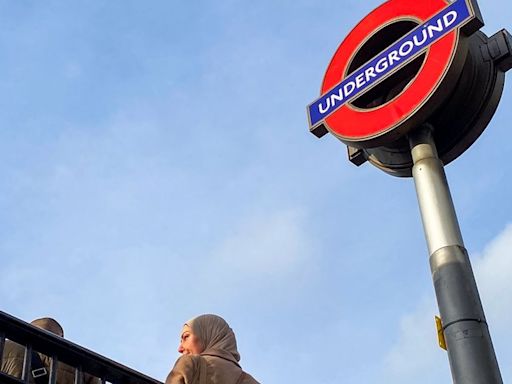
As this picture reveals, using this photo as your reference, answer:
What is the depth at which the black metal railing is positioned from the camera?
477 cm

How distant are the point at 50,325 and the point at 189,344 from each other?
6.77 ft

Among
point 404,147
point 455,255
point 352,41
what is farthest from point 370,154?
point 455,255

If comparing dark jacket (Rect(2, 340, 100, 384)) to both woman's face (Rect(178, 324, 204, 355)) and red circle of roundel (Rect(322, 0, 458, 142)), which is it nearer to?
woman's face (Rect(178, 324, 204, 355))

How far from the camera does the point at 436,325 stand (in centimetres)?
529

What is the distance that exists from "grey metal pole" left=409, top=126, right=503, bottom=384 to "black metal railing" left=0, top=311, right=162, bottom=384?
2.18 m

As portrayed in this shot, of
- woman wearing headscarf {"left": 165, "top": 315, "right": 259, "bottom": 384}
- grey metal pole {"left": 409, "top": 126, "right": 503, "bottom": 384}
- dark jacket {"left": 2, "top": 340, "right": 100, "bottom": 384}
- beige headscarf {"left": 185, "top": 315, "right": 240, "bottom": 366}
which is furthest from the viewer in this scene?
dark jacket {"left": 2, "top": 340, "right": 100, "bottom": 384}

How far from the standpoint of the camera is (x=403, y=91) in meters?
6.46

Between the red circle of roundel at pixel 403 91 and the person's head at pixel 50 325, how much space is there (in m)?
2.95

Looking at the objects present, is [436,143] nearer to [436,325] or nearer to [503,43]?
[503,43]

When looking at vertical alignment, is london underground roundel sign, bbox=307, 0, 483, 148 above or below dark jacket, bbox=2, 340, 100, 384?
above

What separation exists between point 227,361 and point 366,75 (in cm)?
341

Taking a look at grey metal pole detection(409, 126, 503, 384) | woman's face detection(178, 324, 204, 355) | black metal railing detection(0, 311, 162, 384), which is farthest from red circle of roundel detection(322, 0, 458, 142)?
black metal railing detection(0, 311, 162, 384)

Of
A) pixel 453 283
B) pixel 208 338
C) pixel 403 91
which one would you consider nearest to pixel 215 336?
pixel 208 338

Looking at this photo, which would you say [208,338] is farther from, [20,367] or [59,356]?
[20,367]
